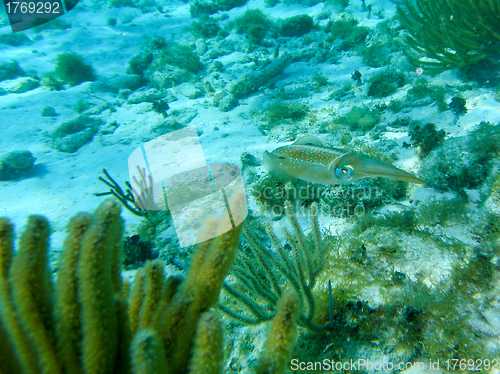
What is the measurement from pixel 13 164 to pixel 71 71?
262 inches

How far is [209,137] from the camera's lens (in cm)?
643

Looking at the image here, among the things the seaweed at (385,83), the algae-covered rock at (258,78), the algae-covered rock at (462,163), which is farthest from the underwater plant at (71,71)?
the algae-covered rock at (462,163)

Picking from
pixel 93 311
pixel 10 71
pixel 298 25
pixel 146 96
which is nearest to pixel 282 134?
pixel 93 311

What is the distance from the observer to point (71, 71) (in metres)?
11.1

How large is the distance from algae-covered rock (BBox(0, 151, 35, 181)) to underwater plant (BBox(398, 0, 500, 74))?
10.9 meters

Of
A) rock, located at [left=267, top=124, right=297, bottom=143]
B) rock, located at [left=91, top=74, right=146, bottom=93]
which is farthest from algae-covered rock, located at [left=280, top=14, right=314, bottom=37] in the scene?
rock, located at [left=267, top=124, right=297, bottom=143]

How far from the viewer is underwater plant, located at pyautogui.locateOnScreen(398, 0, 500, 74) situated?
5.06 m

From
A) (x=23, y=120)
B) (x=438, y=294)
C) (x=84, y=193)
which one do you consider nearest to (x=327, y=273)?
(x=438, y=294)

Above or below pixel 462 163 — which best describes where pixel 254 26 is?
above

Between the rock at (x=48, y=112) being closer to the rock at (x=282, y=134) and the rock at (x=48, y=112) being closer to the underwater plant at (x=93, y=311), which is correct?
the rock at (x=282, y=134)

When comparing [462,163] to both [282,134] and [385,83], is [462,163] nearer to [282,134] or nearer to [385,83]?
[282,134]

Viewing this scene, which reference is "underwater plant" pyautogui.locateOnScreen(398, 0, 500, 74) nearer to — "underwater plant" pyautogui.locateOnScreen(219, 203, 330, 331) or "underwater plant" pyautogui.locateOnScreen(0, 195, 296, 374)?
"underwater plant" pyautogui.locateOnScreen(219, 203, 330, 331)

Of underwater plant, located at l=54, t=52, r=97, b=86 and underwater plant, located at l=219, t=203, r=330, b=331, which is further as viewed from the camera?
underwater plant, located at l=54, t=52, r=97, b=86

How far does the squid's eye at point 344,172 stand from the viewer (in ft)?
8.13
